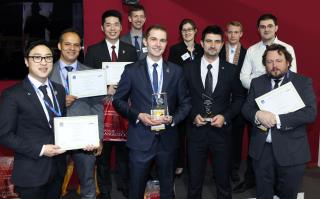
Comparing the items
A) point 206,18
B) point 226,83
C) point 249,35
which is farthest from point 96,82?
point 249,35

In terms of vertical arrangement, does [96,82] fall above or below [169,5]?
below

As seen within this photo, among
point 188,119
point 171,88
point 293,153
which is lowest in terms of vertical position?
point 293,153

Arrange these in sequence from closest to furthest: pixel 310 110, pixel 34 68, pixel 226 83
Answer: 1. pixel 34 68
2. pixel 310 110
3. pixel 226 83

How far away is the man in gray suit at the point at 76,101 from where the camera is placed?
3.08 metres

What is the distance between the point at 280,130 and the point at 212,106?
59 centimetres

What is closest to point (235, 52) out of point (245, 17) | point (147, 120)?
point (245, 17)

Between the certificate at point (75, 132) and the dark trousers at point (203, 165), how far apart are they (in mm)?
1007

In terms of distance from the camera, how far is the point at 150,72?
294 centimetres

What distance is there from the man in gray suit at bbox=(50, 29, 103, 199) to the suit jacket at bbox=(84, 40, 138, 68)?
36 cm

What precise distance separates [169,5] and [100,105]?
194cm

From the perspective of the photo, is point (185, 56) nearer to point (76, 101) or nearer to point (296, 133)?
point (76, 101)

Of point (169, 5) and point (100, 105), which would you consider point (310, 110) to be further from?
point (169, 5)

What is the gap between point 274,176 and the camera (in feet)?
10.0

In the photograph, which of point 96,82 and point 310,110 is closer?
point 310,110
